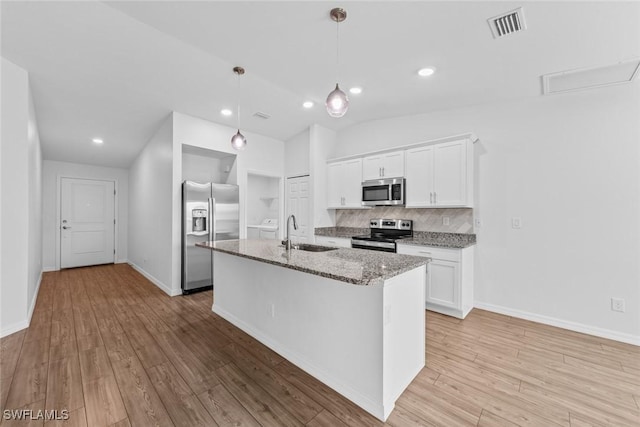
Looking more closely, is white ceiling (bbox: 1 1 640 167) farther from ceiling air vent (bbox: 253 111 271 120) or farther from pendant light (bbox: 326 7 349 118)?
ceiling air vent (bbox: 253 111 271 120)

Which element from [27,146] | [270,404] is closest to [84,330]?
[27,146]

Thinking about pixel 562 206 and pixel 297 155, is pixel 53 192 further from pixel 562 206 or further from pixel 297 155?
pixel 562 206

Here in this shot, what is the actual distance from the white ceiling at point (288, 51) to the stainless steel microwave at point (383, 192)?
1.11 meters

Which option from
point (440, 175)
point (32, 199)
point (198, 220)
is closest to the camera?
point (32, 199)

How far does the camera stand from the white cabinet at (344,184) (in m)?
4.44

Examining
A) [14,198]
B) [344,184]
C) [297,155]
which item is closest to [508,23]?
[344,184]

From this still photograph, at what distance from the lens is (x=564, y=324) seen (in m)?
2.94

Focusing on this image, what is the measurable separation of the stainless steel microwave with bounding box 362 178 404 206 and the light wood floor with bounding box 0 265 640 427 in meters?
1.67

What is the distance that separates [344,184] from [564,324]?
3322 mm

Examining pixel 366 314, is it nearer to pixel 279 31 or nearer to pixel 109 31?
pixel 279 31

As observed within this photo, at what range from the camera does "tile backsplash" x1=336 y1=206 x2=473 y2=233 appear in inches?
143

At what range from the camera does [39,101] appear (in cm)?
350

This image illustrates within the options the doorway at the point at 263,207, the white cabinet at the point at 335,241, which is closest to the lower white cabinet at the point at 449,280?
the white cabinet at the point at 335,241

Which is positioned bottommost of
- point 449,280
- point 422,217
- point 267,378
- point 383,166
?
point 267,378
